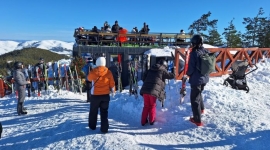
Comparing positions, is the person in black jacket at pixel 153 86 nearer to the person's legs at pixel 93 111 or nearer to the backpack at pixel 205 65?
the backpack at pixel 205 65

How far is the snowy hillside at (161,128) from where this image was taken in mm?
4334

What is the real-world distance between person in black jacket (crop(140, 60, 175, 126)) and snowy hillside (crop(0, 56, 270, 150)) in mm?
353

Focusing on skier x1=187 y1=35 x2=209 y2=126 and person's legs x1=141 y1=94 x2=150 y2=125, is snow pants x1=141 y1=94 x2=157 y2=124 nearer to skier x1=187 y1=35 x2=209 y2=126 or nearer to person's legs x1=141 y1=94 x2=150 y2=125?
person's legs x1=141 y1=94 x2=150 y2=125

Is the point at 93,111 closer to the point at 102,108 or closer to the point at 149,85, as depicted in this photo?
the point at 102,108

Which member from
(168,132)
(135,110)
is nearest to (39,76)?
(135,110)

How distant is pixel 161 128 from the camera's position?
A: 518 centimetres

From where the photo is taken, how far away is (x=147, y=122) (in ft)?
18.1

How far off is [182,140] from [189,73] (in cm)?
A: 140

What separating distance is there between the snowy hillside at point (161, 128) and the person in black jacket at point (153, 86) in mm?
353

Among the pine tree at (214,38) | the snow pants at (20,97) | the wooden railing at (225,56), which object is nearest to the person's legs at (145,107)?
the wooden railing at (225,56)

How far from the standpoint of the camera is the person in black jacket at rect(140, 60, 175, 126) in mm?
5211

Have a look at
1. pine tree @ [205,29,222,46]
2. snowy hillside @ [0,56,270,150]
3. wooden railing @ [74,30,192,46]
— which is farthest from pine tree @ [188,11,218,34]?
snowy hillside @ [0,56,270,150]

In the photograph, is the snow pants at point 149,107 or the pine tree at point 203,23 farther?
the pine tree at point 203,23

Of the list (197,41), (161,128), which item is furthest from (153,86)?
(197,41)
